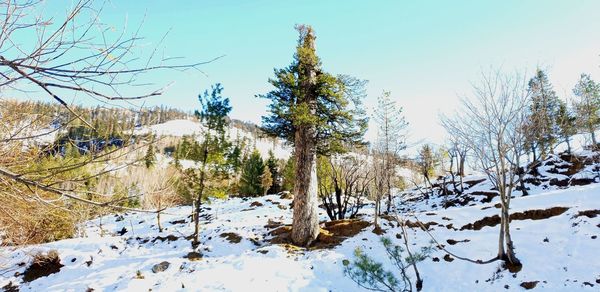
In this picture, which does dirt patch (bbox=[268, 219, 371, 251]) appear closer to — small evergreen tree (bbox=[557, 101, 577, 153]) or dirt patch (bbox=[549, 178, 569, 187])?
small evergreen tree (bbox=[557, 101, 577, 153])

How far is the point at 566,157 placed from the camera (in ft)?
68.9

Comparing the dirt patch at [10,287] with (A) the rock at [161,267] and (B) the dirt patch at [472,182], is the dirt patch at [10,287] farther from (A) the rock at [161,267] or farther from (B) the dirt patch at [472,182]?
(B) the dirt patch at [472,182]

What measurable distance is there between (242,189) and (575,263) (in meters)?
32.2

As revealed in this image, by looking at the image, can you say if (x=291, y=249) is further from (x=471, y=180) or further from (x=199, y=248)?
(x=471, y=180)

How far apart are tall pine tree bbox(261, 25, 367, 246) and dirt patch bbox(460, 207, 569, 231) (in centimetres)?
481

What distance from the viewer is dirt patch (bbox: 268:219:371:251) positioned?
34.3ft

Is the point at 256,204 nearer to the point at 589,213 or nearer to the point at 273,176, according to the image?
the point at 589,213

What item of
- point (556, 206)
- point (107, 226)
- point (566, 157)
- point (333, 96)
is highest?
point (333, 96)

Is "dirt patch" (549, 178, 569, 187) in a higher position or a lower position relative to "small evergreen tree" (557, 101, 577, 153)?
lower

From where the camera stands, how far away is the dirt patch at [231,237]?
11.6 metres

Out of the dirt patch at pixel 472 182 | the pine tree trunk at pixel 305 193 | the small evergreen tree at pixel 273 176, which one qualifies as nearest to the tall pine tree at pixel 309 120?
the pine tree trunk at pixel 305 193

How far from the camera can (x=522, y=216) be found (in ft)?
32.7

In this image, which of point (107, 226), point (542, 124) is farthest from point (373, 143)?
point (107, 226)

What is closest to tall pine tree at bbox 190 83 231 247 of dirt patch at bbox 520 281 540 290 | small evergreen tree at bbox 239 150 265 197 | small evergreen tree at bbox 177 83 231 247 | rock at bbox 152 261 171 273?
small evergreen tree at bbox 177 83 231 247
